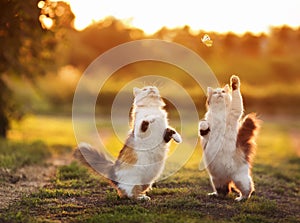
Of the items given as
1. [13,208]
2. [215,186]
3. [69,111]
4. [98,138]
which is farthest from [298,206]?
[69,111]

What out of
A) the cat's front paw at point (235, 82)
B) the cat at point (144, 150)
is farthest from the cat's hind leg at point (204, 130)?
the cat's front paw at point (235, 82)

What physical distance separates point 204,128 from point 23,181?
346 centimetres

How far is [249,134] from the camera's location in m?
7.46

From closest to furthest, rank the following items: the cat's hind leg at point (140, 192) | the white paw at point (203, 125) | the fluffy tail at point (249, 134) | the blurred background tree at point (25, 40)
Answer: the cat's hind leg at point (140, 192)
the white paw at point (203, 125)
the fluffy tail at point (249, 134)
the blurred background tree at point (25, 40)

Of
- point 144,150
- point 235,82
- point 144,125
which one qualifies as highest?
point 235,82

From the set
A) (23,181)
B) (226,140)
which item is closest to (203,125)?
(226,140)

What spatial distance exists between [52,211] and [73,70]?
26089mm

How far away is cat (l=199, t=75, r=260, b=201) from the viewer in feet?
23.0

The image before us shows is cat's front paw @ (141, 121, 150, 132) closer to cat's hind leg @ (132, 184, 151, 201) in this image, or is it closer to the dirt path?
cat's hind leg @ (132, 184, 151, 201)

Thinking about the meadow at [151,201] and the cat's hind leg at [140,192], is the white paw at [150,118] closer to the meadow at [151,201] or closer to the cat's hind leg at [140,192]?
the cat's hind leg at [140,192]

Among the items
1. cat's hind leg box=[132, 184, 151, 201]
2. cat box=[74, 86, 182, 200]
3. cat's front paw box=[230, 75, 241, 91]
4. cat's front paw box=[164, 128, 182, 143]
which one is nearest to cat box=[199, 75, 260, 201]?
cat's front paw box=[230, 75, 241, 91]

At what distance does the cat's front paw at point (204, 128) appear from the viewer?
22.8 feet

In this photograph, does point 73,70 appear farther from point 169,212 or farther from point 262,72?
point 169,212

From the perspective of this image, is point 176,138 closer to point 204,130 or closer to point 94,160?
point 204,130
